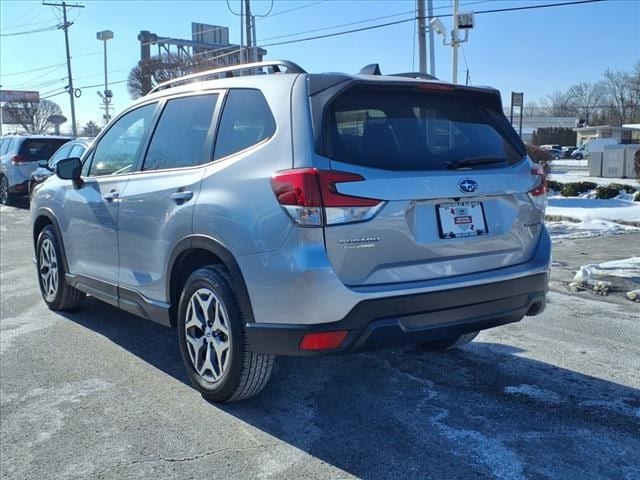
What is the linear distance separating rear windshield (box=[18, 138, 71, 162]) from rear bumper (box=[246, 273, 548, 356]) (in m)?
14.8

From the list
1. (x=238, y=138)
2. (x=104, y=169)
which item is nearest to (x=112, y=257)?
(x=104, y=169)

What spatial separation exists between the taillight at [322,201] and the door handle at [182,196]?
2.95 feet

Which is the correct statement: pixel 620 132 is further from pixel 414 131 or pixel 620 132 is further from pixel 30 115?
pixel 30 115

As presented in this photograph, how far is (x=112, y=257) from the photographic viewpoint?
477 centimetres

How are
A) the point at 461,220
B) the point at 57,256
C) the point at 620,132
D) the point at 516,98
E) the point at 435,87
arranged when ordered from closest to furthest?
the point at 461,220
the point at 435,87
the point at 57,256
the point at 516,98
the point at 620,132

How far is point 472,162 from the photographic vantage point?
363cm

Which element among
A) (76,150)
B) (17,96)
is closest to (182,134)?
(76,150)

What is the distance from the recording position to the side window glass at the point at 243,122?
356cm

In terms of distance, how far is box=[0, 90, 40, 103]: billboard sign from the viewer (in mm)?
79812

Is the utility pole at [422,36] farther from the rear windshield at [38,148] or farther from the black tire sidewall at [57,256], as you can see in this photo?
the black tire sidewall at [57,256]

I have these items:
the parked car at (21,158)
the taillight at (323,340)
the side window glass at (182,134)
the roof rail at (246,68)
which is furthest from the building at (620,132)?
the taillight at (323,340)

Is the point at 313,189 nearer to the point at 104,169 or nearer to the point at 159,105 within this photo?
the point at 159,105

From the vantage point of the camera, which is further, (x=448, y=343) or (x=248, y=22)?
(x=248, y=22)

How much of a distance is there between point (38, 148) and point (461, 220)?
15.4 meters
